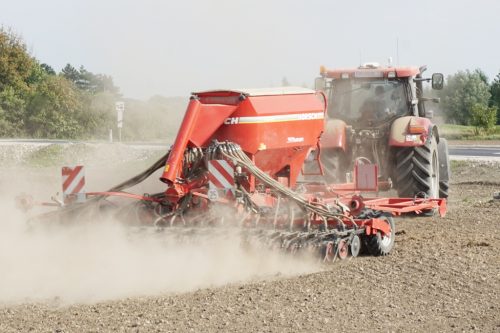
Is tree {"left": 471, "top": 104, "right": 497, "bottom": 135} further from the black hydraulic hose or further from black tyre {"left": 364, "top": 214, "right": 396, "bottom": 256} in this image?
the black hydraulic hose

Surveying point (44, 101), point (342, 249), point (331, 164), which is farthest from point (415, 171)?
point (44, 101)

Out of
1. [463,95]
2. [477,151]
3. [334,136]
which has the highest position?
[463,95]

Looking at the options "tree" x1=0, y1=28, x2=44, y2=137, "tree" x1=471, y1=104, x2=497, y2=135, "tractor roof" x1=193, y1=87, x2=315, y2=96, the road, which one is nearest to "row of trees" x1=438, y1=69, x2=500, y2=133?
"tree" x1=471, y1=104, x2=497, y2=135

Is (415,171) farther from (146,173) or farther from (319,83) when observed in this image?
(146,173)

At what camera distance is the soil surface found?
576 cm

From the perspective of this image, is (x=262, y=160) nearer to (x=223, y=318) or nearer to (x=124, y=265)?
(x=124, y=265)

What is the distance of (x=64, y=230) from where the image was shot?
8.57 m

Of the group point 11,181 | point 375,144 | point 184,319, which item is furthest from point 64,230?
point 11,181

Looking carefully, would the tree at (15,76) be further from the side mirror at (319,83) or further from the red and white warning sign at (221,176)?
the red and white warning sign at (221,176)

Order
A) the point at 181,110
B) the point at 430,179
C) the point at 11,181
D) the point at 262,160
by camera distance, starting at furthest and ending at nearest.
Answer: the point at 11,181 → the point at 181,110 → the point at 430,179 → the point at 262,160

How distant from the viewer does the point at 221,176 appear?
329 inches

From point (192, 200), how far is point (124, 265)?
1.13 metres

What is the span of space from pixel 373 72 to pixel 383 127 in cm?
85

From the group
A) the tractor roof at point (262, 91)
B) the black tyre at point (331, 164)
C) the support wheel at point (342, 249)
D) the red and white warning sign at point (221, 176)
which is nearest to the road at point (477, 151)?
the black tyre at point (331, 164)
